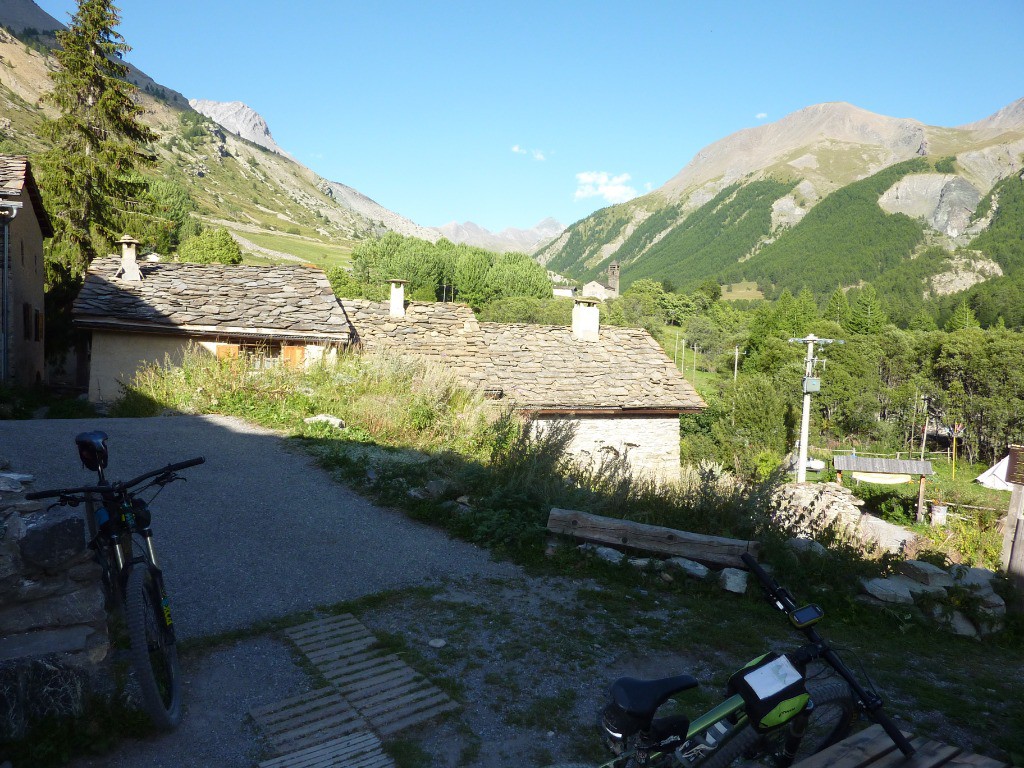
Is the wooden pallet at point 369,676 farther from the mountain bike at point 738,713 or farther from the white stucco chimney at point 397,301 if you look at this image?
the white stucco chimney at point 397,301

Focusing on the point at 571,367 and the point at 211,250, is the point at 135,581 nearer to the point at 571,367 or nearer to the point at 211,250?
the point at 571,367

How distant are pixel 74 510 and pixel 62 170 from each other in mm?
26250

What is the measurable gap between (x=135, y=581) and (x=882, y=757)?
374cm

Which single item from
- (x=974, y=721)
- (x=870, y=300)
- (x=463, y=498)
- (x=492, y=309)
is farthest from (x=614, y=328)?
(x=870, y=300)

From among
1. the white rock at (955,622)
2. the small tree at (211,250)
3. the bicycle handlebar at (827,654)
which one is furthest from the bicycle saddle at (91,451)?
the small tree at (211,250)

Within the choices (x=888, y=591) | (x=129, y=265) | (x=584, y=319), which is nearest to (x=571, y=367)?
(x=584, y=319)

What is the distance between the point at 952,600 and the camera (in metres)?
6.11

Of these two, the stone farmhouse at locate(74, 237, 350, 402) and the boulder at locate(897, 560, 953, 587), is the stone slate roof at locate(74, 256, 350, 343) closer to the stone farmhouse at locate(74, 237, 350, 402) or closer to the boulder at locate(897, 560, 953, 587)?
the stone farmhouse at locate(74, 237, 350, 402)

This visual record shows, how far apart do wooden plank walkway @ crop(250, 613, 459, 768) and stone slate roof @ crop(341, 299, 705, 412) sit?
527 inches

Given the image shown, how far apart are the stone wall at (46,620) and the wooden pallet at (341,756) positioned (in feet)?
3.58

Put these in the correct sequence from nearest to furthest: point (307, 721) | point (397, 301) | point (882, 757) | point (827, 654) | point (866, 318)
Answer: point (827, 654), point (882, 757), point (307, 721), point (397, 301), point (866, 318)

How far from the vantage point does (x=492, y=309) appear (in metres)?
65.3

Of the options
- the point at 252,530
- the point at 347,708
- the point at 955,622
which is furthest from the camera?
the point at 252,530

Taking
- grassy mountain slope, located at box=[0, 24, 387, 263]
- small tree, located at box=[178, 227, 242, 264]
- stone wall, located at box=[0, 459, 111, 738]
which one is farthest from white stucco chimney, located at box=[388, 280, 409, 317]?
grassy mountain slope, located at box=[0, 24, 387, 263]
